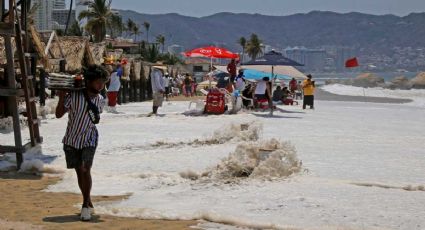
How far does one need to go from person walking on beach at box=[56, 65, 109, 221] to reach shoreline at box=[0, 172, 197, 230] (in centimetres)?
27

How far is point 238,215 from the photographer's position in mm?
6133

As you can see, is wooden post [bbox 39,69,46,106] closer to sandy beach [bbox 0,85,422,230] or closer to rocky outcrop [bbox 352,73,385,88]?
sandy beach [bbox 0,85,422,230]

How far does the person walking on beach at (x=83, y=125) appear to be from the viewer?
6.18 m

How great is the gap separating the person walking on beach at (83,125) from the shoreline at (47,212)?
27 cm

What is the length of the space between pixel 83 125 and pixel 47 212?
89 centimetres

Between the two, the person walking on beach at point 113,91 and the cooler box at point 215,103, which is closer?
the cooler box at point 215,103

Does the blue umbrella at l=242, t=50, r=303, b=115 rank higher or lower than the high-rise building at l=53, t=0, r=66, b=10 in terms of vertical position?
lower

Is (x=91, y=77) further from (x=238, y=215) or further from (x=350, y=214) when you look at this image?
(x=350, y=214)

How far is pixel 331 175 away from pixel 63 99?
367 cm

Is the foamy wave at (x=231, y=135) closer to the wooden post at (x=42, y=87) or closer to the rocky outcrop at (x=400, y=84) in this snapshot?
the wooden post at (x=42, y=87)

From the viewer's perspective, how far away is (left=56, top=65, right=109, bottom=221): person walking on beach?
6.18 m

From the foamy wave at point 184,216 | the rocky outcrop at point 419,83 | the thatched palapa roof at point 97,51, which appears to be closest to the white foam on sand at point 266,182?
the foamy wave at point 184,216

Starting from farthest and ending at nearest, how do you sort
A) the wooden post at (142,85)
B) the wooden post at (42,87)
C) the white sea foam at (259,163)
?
the wooden post at (142,85)
the wooden post at (42,87)
the white sea foam at (259,163)

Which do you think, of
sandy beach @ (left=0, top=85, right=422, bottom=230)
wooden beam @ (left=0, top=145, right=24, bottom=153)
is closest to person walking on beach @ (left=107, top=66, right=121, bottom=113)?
sandy beach @ (left=0, top=85, right=422, bottom=230)
